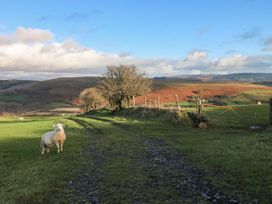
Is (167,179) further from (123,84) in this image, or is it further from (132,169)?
(123,84)

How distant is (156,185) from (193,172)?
307cm

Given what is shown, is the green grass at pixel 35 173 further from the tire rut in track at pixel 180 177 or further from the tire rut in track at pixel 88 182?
the tire rut in track at pixel 180 177

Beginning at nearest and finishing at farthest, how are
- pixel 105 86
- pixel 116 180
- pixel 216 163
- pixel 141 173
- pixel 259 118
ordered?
pixel 116 180
pixel 141 173
pixel 216 163
pixel 259 118
pixel 105 86

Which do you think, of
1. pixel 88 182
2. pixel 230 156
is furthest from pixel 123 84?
pixel 88 182

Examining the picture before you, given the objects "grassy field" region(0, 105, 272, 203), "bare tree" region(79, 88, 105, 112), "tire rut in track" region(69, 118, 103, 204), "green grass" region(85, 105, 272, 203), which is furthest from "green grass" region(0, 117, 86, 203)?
"bare tree" region(79, 88, 105, 112)

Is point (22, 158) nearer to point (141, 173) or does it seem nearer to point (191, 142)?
point (141, 173)

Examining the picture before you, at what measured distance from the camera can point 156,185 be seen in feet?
51.2

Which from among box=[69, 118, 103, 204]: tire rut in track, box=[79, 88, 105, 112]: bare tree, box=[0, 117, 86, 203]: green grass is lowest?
box=[79, 88, 105, 112]: bare tree

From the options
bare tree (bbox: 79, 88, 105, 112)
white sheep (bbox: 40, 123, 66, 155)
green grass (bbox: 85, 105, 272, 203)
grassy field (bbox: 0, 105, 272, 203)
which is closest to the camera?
grassy field (bbox: 0, 105, 272, 203)

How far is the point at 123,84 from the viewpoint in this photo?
278 ft

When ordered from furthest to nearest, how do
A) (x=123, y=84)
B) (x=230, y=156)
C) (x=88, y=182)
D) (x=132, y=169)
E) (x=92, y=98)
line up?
1. (x=92, y=98)
2. (x=123, y=84)
3. (x=230, y=156)
4. (x=132, y=169)
5. (x=88, y=182)

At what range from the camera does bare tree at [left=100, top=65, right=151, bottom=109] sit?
84375 mm

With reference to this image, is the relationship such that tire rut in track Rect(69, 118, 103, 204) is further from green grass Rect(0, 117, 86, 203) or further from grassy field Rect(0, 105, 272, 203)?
green grass Rect(0, 117, 86, 203)

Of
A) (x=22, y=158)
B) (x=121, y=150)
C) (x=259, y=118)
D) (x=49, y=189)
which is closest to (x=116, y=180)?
(x=49, y=189)
